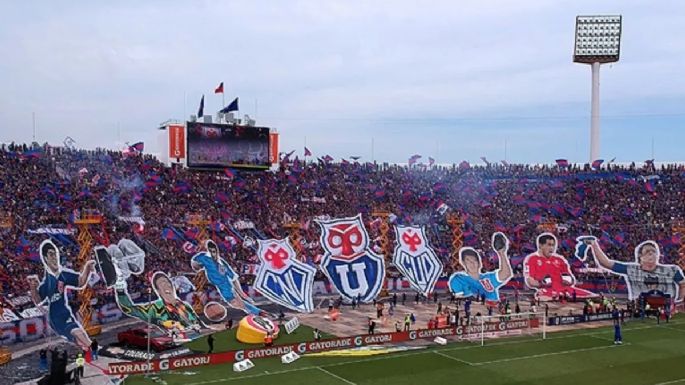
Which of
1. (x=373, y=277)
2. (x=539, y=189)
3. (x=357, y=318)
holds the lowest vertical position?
(x=357, y=318)

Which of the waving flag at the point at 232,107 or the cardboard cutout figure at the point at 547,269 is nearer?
the cardboard cutout figure at the point at 547,269

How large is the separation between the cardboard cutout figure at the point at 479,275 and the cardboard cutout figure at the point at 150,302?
19.8 meters

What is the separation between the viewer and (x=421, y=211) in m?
74.0

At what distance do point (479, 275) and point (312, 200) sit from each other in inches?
1026

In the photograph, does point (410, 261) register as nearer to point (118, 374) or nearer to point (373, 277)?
point (373, 277)

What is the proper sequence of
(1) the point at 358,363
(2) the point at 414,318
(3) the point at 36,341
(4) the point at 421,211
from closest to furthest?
1. (1) the point at 358,363
2. (3) the point at 36,341
3. (2) the point at 414,318
4. (4) the point at 421,211

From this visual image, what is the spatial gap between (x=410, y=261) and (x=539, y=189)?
34.7m

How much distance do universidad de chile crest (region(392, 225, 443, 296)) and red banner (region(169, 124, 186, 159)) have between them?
31369 mm

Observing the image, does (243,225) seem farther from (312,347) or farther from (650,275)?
(650,275)

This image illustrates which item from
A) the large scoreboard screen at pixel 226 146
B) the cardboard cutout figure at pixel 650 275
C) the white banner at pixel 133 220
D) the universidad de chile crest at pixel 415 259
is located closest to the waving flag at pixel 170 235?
the white banner at pixel 133 220

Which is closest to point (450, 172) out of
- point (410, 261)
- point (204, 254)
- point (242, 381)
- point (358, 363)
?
point (410, 261)

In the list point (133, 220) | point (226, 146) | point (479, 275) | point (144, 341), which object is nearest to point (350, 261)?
point (479, 275)

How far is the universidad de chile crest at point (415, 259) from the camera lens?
4812cm

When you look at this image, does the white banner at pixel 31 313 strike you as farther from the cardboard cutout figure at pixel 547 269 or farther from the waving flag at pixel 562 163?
the waving flag at pixel 562 163
